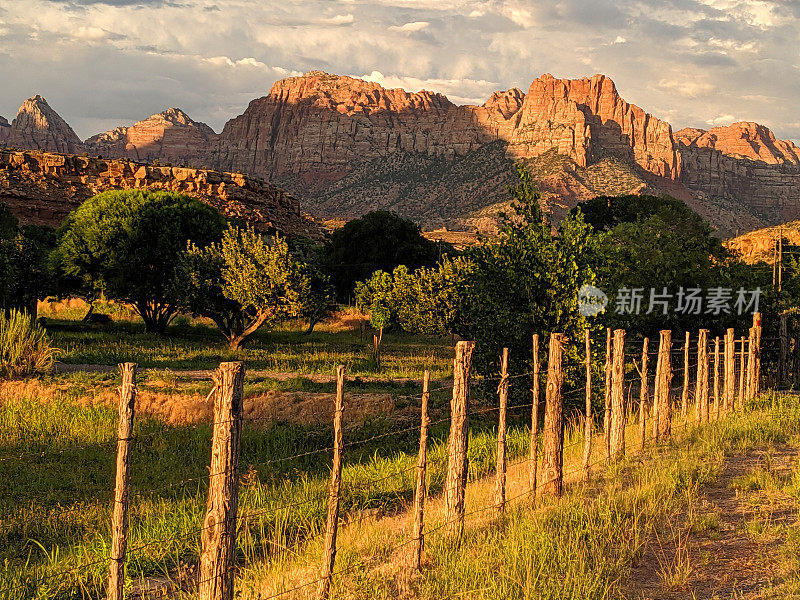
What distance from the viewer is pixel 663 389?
13.3 meters

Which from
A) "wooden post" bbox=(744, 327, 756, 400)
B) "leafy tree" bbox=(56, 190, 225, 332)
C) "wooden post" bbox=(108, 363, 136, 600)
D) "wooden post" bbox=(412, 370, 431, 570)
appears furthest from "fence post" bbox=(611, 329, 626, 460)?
"leafy tree" bbox=(56, 190, 225, 332)

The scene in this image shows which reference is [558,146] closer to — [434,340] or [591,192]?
[591,192]

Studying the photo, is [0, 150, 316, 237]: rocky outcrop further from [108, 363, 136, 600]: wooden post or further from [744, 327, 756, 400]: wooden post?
[108, 363, 136, 600]: wooden post

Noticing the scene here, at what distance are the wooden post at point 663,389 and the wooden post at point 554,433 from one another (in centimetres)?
451

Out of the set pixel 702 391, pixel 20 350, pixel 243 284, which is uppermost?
pixel 243 284

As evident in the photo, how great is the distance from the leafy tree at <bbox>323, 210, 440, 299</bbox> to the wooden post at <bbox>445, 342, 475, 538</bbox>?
181 ft

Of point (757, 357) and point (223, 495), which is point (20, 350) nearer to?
point (223, 495)

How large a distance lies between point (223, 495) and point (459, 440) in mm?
3314

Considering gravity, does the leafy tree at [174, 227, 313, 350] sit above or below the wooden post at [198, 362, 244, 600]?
above

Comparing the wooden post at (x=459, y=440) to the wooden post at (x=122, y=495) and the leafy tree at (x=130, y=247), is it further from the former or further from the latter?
the leafy tree at (x=130, y=247)

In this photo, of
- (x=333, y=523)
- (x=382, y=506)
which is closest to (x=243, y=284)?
(x=382, y=506)

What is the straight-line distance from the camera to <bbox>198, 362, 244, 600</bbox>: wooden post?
17.1 feet

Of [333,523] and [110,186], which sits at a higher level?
[110,186]

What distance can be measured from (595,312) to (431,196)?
15387 cm
